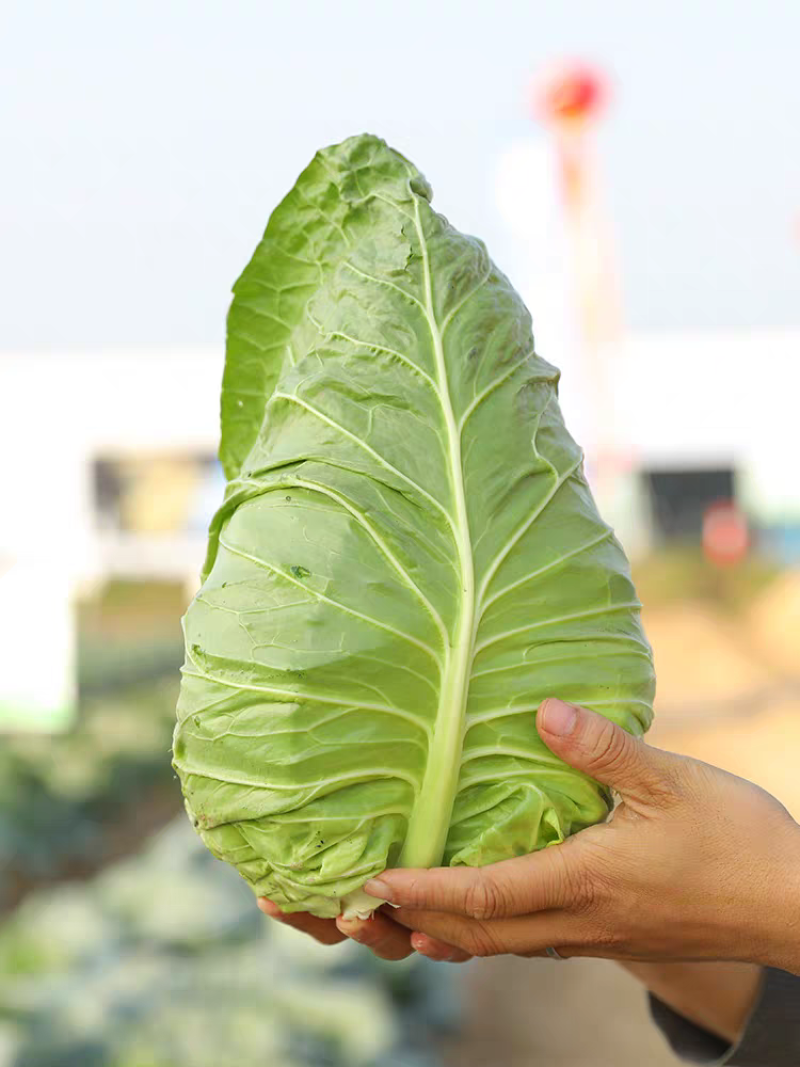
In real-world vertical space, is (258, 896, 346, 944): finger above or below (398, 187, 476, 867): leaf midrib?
below

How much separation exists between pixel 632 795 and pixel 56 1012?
314cm

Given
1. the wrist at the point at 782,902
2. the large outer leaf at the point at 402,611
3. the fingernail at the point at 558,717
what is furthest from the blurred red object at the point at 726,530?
the fingernail at the point at 558,717

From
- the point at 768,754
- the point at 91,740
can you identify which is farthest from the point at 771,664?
the point at 91,740

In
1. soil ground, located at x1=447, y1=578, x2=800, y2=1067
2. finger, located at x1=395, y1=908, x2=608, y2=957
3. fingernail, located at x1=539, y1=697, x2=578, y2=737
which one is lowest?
soil ground, located at x1=447, y1=578, x2=800, y2=1067

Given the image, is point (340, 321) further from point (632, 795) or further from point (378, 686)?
point (632, 795)

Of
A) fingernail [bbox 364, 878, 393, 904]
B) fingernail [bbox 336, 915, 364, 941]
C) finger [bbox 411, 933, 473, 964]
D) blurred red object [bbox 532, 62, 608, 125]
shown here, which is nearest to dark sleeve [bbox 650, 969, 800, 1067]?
finger [bbox 411, 933, 473, 964]

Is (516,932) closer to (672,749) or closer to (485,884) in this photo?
(485,884)

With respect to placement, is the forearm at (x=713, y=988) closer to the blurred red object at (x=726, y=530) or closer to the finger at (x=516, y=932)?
the finger at (x=516, y=932)

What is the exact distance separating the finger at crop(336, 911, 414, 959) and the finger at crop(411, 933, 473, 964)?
0.03 metres

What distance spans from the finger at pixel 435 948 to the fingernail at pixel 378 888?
11.3 inches

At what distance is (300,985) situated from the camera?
183 inches

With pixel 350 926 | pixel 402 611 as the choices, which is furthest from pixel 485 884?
pixel 402 611

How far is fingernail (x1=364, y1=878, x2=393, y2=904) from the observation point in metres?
1.86

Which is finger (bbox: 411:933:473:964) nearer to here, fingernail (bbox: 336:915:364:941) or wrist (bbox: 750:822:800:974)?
fingernail (bbox: 336:915:364:941)
